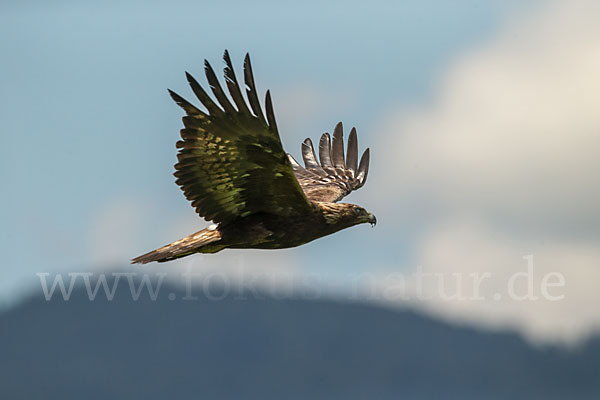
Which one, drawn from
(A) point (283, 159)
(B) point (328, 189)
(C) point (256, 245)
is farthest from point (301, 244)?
(B) point (328, 189)

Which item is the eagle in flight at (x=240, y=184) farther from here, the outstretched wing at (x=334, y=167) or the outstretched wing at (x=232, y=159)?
the outstretched wing at (x=334, y=167)

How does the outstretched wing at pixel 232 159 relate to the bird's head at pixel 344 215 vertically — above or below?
above

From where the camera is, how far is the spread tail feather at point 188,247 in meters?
16.7

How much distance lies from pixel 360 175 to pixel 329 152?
2.92ft

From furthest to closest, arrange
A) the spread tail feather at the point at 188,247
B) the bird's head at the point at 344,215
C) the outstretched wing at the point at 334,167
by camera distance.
A: the outstretched wing at the point at 334,167, the bird's head at the point at 344,215, the spread tail feather at the point at 188,247

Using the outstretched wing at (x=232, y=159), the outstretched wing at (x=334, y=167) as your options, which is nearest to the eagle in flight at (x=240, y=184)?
the outstretched wing at (x=232, y=159)

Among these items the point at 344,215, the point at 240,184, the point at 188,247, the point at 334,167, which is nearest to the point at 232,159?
the point at 240,184

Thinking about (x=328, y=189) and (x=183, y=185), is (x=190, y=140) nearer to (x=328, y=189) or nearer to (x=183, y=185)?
(x=183, y=185)

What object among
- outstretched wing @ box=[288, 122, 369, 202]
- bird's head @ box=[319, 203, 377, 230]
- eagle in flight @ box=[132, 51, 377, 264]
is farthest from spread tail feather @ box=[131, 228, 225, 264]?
outstretched wing @ box=[288, 122, 369, 202]

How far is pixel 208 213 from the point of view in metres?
17.0

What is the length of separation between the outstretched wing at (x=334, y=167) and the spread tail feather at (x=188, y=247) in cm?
383

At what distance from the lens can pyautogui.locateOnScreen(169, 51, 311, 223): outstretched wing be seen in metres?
15.3

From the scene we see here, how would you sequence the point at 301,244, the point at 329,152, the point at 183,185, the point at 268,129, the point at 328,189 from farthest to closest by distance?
the point at 329,152 < the point at 328,189 < the point at 301,244 < the point at 183,185 < the point at 268,129

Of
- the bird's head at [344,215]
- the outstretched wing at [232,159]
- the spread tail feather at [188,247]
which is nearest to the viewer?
the outstretched wing at [232,159]
